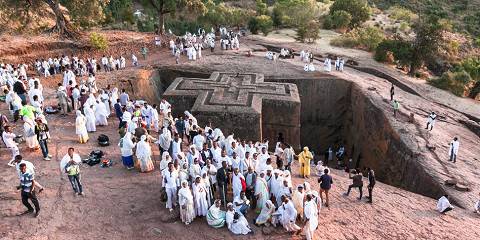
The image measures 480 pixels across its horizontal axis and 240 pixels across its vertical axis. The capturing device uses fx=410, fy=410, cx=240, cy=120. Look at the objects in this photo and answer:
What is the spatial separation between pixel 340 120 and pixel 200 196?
52.8ft

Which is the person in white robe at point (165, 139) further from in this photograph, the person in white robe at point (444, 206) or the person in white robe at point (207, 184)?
the person in white robe at point (444, 206)

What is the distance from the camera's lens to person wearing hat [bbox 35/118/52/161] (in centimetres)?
1120

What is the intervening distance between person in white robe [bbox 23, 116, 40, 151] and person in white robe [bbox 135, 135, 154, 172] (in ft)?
10.6

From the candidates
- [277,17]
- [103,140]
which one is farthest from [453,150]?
[277,17]

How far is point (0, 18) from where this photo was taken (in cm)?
2530

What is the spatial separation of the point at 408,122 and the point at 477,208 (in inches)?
277

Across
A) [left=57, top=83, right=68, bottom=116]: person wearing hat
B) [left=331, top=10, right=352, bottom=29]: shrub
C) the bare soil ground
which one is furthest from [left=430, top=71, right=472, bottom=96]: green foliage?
[left=57, top=83, right=68, bottom=116]: person wearing hat

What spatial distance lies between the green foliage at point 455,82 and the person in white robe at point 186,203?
22.7 m

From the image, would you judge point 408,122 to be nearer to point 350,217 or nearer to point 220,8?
point 350,217

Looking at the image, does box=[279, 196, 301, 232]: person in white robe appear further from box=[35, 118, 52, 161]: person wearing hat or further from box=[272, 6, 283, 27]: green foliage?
box=[272, 6, 283, 27]: green foliage

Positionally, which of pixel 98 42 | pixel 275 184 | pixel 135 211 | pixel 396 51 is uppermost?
pixel 98 42

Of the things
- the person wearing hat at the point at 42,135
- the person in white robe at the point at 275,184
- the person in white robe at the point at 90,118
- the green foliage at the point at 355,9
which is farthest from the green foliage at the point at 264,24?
the person in white robe at the point at 275,184

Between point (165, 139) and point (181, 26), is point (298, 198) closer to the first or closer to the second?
point (165, 139)

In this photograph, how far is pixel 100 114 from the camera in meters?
14.3
